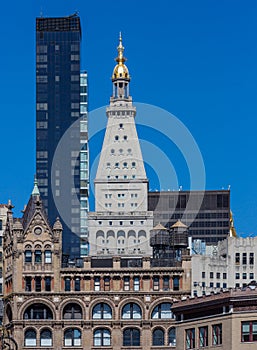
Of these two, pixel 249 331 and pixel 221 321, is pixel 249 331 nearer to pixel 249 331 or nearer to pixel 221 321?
pixel 249 331

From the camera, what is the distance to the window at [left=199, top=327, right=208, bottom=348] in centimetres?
15875

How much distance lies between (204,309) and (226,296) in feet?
22.9

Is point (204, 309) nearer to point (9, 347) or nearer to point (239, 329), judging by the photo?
point (239, 329)

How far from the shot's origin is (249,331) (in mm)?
150375

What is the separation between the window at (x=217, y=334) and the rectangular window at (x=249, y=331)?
4.42 metres

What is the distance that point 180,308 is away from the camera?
166 m

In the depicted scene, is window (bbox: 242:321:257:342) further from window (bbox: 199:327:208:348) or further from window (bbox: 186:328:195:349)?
window (bbox: 186:328:195:349)

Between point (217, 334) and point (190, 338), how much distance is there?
8.61m

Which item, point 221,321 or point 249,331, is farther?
point 221,321

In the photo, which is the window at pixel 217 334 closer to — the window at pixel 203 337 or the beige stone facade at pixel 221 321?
the beige stone facade at pixel 221 321

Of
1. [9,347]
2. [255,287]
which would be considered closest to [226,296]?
[255,287]

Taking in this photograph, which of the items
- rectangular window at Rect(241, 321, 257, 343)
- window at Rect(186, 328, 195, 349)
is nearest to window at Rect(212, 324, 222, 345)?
rectangular window at Rect(241, 321, 257, 343)

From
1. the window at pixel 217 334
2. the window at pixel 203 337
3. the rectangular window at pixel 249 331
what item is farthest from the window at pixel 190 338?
the rectangular window at pixel 249 331

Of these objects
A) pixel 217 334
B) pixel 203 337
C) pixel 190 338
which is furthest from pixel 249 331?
pixel 190 338
